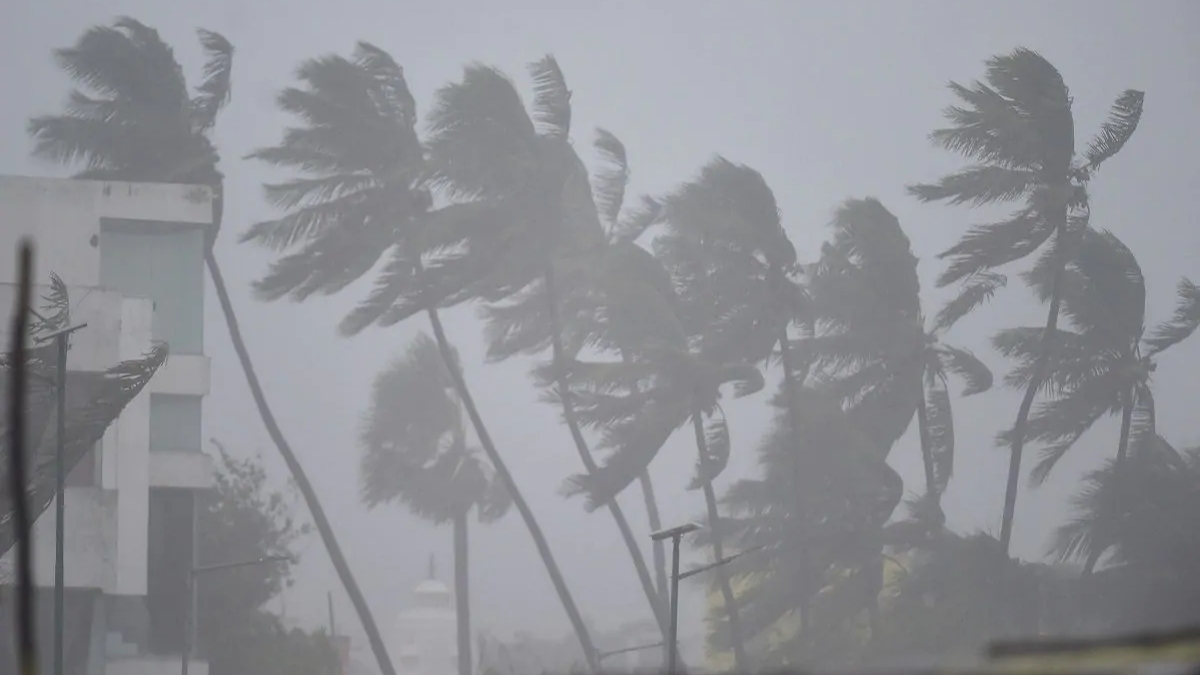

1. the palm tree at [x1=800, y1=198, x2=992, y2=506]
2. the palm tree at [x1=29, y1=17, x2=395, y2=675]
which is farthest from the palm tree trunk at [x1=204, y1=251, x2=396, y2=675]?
the palm tree at [x1=800, y1=198, x2=992, y2=506]

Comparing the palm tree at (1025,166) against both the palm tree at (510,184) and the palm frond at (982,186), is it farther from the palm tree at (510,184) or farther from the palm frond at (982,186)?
the palm tree at (510,184)

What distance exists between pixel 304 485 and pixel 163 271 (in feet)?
22.0

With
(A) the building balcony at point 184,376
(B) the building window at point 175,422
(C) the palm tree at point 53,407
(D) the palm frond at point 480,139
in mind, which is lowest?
(C) the palm tree at point 53,407

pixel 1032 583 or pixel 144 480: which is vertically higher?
pixel 144 480

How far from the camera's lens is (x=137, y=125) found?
1855 inches

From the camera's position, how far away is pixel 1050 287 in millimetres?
44688

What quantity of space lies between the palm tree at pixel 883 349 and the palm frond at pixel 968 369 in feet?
0.09

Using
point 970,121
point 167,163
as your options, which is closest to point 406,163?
point 167,163

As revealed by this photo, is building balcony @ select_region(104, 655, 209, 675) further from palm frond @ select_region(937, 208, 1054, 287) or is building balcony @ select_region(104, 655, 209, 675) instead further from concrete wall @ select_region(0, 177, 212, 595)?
palm frond @ select_region(937, 208, 1054, 287)

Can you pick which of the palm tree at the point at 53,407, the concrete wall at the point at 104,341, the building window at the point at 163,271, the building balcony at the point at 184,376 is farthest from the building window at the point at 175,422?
the palm tree at the point at 53,407

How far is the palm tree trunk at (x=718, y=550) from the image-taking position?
41.3m

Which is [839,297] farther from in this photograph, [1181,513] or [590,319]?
[1181,513]

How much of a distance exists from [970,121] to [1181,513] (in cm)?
1102

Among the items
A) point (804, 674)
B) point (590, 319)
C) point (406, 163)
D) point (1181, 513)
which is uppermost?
point (406, 163)
